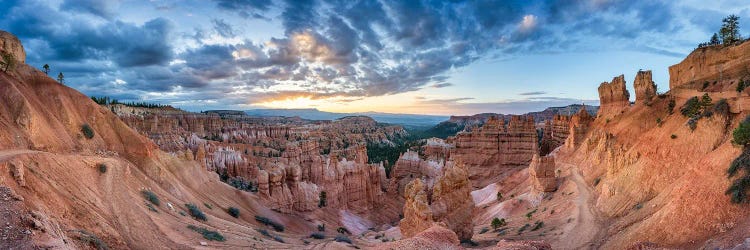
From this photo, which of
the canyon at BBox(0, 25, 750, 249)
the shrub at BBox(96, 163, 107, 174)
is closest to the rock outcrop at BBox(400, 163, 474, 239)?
the canyon at BBox(0, 25, 750, 249)

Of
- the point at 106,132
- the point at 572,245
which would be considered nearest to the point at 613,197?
the point at 572,245

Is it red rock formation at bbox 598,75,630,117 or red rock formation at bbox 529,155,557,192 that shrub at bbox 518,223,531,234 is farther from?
red rock formation at bbox 598,75,630,117

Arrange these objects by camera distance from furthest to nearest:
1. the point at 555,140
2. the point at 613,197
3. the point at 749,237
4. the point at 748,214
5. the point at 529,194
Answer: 1. the point at 555,140
2. the point at 529,194
3. the point at 613,197
4. the point at 748,214
5. the point at 749,237

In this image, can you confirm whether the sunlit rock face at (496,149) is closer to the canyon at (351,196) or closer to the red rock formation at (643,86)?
the canyon at (351,196)

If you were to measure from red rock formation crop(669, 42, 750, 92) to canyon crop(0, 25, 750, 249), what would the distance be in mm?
150

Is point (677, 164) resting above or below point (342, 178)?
above

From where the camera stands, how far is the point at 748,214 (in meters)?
12.1

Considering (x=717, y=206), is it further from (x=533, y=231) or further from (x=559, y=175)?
(x=559, y=175)

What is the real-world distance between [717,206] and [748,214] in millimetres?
1011

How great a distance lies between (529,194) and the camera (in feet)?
115

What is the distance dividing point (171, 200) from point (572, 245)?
22.0 metres

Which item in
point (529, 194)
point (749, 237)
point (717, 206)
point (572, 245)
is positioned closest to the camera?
point (749, 237)

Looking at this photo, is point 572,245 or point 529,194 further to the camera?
point 529,194

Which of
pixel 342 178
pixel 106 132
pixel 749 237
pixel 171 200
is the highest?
pixel 106 132
